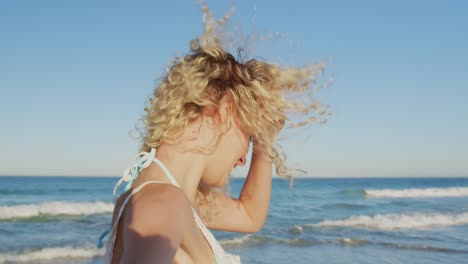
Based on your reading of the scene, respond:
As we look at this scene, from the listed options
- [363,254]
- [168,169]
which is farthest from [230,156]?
[363,254]

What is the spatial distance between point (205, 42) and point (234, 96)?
11.6 inches

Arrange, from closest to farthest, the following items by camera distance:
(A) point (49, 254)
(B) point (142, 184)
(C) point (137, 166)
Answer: (B) point (142, 184) < (C) point (137, 166) < (A) point (49, 254)

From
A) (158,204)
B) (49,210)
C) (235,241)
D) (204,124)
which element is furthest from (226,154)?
(49,210)

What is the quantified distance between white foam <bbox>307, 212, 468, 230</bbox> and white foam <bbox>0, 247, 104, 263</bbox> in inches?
256

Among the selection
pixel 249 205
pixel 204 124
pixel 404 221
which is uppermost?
pixel 204 124

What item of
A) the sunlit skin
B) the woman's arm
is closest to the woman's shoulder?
the sunlit skin

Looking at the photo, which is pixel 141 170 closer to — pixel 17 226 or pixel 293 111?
pixel 293 111

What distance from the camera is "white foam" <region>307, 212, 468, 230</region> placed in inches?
548

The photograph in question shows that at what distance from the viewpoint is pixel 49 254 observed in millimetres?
9219

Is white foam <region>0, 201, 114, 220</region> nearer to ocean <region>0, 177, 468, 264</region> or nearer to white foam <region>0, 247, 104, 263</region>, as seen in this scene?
ocean <region>0, 177, 468, 264</region>

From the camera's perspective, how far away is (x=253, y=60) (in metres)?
2.20

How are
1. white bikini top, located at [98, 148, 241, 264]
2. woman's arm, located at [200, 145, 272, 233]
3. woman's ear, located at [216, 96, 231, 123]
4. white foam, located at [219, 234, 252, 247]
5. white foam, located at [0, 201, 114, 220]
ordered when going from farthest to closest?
white foam, located at [0, 201, 114, 220] → white foam, located at [219, 234, 252, 247] → woman's arm, located at [200, 145, 272, 233] → woman's ear, located at [216, 96, 231, 123] → white bikini top, located at [98, 148, 241, 264]

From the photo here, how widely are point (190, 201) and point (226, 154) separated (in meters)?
0.23

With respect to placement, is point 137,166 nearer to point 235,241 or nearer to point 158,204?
point 158,204
